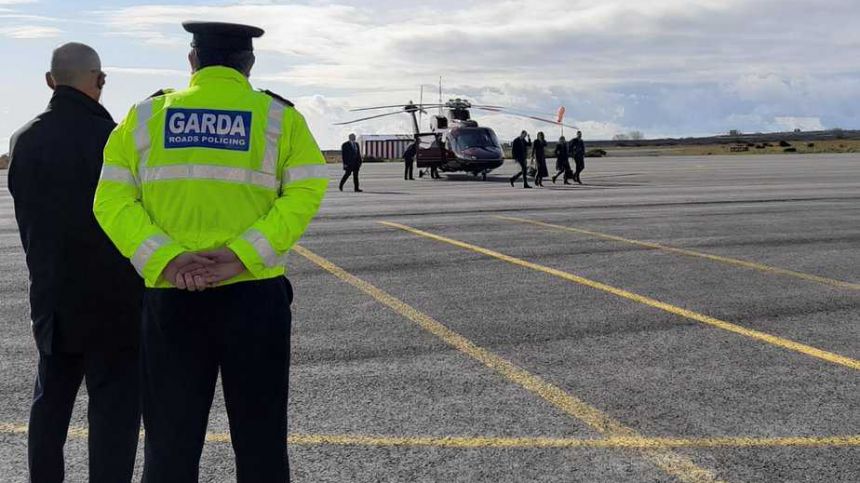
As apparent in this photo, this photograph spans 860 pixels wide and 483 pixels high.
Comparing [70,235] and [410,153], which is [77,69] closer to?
[70,235]

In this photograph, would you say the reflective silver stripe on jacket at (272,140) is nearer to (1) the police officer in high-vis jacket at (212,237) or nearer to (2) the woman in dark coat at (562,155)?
(1) the police officer in high-vis jacket at (212,237)

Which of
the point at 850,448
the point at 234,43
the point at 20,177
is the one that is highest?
the point at 234,43

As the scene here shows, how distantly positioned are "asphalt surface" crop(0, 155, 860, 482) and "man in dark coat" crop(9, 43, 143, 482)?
31.7 inches

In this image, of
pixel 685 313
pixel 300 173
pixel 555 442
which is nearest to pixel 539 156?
pixel 685 313

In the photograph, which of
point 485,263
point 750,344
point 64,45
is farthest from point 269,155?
point 485,263

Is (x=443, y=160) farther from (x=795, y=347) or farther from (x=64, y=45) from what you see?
(x=64, y=45)

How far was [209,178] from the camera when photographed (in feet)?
9.26

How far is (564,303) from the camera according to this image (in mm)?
8344

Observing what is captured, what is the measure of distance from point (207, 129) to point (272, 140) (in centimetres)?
21

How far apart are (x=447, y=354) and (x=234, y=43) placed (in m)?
3.95

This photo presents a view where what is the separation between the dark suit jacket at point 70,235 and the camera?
3.47m

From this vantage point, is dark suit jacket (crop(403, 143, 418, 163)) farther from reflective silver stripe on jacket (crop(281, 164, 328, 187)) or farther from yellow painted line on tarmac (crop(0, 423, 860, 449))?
reflective silver stripe on jacket (crop(281, 164, 328, 187))

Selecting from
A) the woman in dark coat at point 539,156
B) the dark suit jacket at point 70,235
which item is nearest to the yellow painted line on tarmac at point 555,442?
the dark suit jacket at point 70,235

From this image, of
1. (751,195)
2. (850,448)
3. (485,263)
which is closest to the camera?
(850,448)
